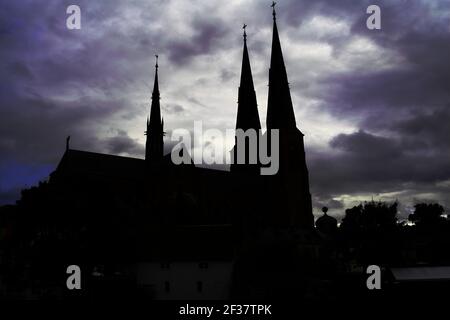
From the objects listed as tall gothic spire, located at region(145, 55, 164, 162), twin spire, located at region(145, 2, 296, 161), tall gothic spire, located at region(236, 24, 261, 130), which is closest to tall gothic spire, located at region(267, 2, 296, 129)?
twin spire, located at region(145, 2, 296, 161)

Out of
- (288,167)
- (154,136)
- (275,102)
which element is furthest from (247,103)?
(154,136)

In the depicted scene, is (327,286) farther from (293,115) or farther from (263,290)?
(293,115)

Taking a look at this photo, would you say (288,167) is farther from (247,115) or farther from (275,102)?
(247,115)

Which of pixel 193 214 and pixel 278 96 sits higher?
pixel 278 96

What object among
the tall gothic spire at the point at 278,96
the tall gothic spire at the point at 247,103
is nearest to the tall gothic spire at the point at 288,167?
the tall gothic spire at the point at 278,96

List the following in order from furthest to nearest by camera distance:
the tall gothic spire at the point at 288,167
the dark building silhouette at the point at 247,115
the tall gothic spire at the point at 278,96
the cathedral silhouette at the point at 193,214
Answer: the dark building silhouette at the point at 247,115
the tall gothic spire at the point at 278,96
the tall gothic spire at the point at 288,167
the cathedral silhouette at the point at 193,214

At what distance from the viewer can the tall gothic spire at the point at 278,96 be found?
69.8m

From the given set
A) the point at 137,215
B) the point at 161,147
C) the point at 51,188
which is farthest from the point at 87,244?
the point at 161,147

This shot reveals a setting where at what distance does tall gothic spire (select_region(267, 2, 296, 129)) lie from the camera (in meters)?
69.8

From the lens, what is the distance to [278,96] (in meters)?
70.9

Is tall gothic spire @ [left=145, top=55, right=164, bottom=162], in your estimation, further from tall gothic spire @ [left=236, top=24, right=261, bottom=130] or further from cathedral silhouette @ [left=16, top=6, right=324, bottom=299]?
tall gothic spire @ [left=236, top=24, right=261, bottom=130]

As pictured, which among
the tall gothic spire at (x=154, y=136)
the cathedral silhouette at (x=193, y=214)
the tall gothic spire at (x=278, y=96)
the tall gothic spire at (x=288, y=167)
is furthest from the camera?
the tall gothic spire at (x=154, y=136)

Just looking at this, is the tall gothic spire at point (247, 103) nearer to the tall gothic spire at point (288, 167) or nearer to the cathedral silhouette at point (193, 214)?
the cathedral silhouette at point (193, 214)

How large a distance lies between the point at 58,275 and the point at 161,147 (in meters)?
43.0
